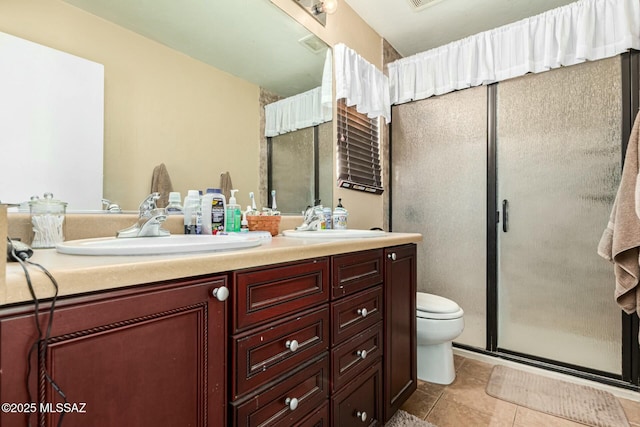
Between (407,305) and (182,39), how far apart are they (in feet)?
5.06

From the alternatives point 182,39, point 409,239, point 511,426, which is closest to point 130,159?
point 182,39

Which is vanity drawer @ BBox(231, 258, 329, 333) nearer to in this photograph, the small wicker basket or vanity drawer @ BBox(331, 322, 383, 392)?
vanity drawer @ BBox(331, 322, 383, 392)

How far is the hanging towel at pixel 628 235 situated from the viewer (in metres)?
1.56

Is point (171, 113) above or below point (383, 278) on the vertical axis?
above

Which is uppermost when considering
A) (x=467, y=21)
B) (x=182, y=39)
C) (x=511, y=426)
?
(x=467, y=21)

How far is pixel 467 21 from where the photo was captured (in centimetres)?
227

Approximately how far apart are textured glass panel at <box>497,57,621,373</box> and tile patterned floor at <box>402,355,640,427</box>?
393mm

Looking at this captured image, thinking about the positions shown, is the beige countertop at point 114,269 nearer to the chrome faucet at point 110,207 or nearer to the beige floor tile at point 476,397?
the chrome faucet at point 110,207


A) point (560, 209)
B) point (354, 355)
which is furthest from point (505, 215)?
point (354, 355)

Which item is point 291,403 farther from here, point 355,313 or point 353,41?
point 353,41

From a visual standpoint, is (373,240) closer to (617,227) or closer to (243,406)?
(243,406)

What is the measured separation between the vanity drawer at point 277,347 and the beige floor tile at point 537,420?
1227mm

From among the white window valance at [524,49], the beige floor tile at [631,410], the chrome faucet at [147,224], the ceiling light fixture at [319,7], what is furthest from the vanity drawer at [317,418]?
the white window valance at [524,49]

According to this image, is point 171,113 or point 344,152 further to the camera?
point 344,152
